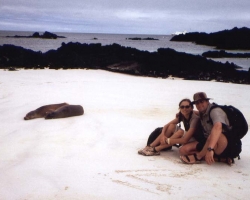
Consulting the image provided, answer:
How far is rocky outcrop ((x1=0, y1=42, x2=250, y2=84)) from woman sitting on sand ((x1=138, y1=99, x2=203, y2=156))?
398 inches

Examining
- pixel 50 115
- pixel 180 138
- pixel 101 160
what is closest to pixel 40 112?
pixel 50 115

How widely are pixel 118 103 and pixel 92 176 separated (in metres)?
4.87

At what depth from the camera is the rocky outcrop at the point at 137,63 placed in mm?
15891

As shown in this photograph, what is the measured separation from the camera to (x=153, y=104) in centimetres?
897

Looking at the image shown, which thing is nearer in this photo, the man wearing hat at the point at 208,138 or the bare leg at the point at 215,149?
the man wearing hat at the point at 208,138

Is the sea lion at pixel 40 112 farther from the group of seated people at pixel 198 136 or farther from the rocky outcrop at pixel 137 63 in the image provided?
the rocky outcrop at pixel 137 63

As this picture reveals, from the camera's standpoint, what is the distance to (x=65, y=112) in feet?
24.1

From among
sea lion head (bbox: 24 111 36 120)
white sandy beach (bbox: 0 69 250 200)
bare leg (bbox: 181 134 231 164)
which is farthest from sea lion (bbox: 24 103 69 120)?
bare leg (bbox: 181 134 231 164)

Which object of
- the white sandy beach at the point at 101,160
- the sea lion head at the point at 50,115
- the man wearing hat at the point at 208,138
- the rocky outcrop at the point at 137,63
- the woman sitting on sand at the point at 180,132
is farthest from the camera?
the rocky outcrop at the point at 137,63

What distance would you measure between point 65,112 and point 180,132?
3167 millimetres

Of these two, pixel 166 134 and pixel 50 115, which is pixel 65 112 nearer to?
pixel 50 115

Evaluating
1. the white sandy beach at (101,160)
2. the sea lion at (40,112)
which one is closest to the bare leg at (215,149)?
the white sandy beach at (101,160)

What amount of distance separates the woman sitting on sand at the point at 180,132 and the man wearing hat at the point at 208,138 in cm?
11

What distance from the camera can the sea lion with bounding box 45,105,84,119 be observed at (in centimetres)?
721
